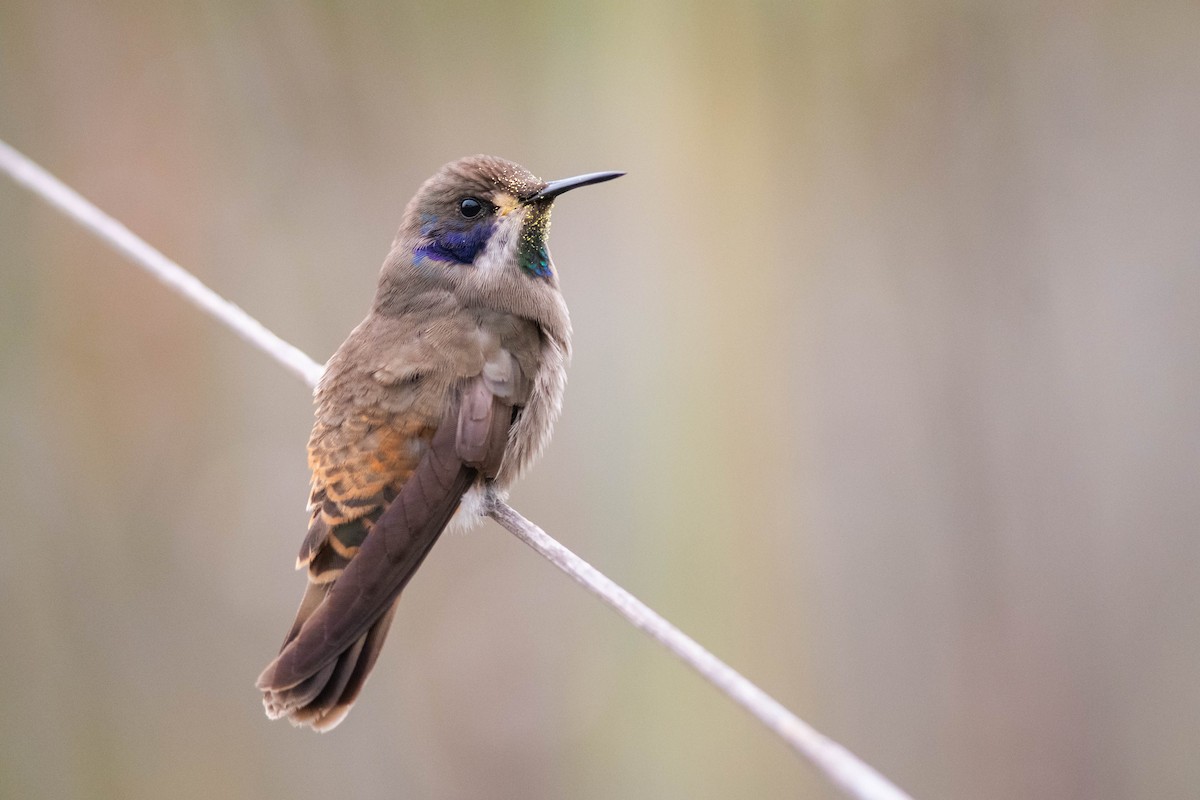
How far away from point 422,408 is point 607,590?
83 centimetres

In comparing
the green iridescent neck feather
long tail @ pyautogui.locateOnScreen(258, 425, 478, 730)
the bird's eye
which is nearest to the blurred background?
the green iridescent neck feather

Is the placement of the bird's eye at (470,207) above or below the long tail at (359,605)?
above

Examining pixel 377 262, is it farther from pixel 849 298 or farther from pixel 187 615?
pixel 849 298

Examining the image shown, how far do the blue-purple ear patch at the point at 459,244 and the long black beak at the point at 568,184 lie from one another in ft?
0.44

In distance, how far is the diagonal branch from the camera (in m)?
1.09

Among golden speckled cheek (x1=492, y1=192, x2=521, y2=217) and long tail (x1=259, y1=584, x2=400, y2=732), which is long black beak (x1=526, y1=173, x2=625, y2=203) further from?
long tail (x1=259, y1=584, x2=400, y2=732)

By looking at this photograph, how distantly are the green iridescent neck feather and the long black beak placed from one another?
43mm

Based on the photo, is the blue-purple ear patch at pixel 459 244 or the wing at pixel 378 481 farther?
the blue-purple ear patch at pixel 459 244

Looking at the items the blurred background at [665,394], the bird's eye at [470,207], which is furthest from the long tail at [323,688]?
the blurred background at [665,394]

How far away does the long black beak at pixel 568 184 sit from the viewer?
2520 mm

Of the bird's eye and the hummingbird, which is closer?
the hummingbird

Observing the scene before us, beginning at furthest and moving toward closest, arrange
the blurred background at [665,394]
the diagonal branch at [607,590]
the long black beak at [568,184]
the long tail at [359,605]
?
the blurred background at [665,394] → the long black beak at [568,184] → the long tail at [359,605] → the diagonal branch at [607,590]

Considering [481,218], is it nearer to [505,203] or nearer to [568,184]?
[505,203]

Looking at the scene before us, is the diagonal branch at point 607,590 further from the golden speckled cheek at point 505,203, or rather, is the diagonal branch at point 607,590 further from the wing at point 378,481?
the golden speckled cheek at point 505,203
